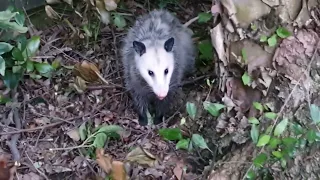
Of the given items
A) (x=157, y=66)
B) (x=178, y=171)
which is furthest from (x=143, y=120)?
(x=178, y=171)

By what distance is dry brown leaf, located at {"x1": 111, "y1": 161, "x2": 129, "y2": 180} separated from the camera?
7.47ft

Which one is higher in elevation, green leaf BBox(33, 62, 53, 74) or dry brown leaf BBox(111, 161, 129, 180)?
green leaf BBox(33, 62, 53, 74)

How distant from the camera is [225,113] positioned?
7.83ft

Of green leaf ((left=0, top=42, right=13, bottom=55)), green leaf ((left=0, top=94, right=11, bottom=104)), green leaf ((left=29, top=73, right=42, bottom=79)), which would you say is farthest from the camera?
green leaf ((left=29, top=73, right=42, bottom=79))

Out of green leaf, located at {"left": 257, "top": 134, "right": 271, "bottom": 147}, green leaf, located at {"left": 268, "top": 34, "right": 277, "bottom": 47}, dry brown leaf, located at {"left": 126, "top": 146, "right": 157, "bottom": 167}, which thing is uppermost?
green leaf, located at {"left": 268, "top": 34, "right": 277, "bottom": 47}

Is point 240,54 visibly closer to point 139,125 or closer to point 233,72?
point 233,72

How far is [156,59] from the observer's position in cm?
277

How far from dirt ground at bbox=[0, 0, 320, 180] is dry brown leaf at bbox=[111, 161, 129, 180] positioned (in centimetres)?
7

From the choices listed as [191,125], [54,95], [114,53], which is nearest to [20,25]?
[54,95]

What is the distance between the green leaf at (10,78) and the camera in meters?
2.88

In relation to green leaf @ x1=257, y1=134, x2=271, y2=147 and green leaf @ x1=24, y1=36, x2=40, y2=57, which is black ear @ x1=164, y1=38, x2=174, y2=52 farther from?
green leaf @ x1=257, y1=134, x2=271, y2=147

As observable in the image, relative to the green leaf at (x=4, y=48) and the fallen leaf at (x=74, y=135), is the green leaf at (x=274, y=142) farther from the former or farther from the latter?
the green leaf at (x=4, y=48)

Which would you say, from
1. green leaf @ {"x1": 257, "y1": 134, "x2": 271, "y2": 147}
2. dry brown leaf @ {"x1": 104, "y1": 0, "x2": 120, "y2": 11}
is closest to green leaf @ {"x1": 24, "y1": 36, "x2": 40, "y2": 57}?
dry brown leaf @ {"x1": 104, "y1": 0, "x2": 120, "y2": 11}

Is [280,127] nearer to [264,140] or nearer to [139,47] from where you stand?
[264,140]
